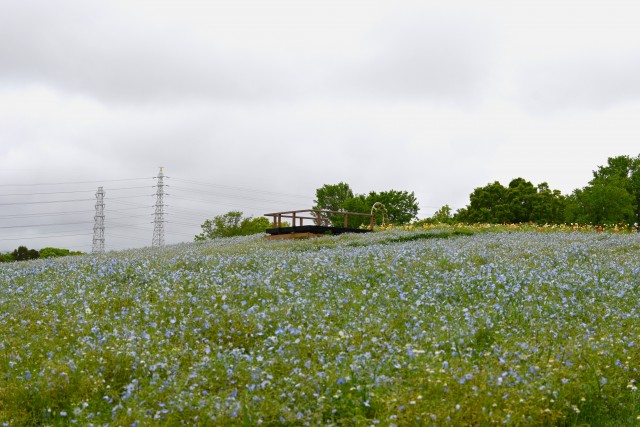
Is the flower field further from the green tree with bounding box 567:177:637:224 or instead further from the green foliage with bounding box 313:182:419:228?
the green foliage with bounding box 313:182:419:228

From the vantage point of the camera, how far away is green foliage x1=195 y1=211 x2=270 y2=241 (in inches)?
2781

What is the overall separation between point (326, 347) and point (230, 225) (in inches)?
2825

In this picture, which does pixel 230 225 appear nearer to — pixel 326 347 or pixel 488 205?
pixel 488 205

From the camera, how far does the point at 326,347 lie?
815cm

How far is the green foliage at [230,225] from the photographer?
7062cm

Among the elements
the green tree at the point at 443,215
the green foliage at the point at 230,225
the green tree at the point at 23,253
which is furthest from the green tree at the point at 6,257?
the green tree at the point at 443,215

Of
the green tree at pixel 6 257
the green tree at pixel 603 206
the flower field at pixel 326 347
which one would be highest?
the green tree at pixel 603 206

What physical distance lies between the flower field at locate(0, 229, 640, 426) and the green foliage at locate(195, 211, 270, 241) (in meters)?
56.4

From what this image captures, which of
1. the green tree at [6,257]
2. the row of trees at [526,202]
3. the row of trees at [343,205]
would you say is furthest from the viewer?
the row of trees at [343,205]

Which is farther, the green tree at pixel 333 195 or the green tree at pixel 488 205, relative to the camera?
the green tree at pixel 333 195

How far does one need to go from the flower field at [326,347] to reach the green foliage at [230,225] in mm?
56383

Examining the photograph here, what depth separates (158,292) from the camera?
38.1 ft

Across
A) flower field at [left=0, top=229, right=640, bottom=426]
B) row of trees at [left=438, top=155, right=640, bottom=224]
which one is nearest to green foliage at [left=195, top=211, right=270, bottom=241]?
row of trees at [left=438, top=155, right=640, bottom=224]

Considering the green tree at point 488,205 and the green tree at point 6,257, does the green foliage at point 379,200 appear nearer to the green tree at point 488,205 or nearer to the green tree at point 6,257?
the green tree at point 488,205
